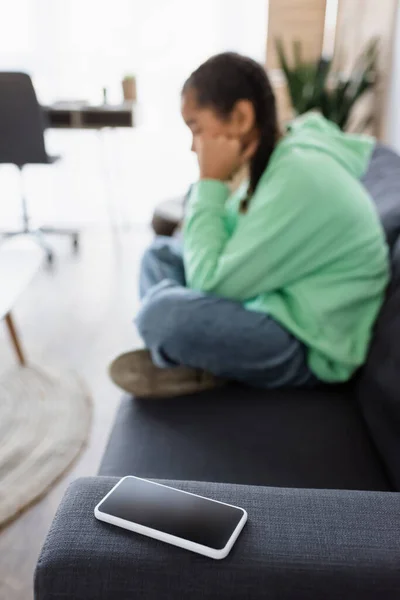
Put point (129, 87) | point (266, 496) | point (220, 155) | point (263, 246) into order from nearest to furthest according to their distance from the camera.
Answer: point (266, 496) < point (263, 246) < point (220, 155) < point (129, 87)

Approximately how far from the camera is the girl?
3.83ft

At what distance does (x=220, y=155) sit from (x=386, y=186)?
443 mm

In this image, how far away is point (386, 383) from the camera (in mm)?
1020

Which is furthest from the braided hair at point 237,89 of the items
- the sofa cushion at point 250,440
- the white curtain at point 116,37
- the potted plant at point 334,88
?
the white curtain at point 116,37

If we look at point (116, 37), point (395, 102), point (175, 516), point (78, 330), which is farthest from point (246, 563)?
point (116, 37)

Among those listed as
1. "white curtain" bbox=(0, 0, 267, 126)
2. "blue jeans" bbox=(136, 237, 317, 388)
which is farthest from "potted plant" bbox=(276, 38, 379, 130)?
"blue jeans" bbox=(136, 237, 317, 388)

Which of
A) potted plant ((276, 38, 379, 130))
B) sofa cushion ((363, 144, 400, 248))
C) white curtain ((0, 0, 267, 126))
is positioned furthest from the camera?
white curtain ((0, 0, 267, 126))

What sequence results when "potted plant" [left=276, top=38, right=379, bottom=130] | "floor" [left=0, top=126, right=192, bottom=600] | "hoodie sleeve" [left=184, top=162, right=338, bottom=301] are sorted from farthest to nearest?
"potted plant" [left=276, top=38, right=379, bottom=130]
"floor" [left=0, top=126, right=192, bottom=600]
"hoodie sleeve" [left=184, top=162, right=338, bottom=301]

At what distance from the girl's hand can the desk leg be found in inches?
38.1

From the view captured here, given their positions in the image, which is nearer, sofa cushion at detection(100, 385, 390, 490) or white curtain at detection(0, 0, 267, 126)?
sofa cushion at detection(100, 385, 390, 490)

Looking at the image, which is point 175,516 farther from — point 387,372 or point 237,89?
point 237,89

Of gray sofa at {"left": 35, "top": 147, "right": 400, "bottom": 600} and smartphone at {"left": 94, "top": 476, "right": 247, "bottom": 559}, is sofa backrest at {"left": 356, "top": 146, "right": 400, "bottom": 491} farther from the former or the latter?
smartphone at {"left": 94, "top": 476, "right": 247, "bottom": 559}

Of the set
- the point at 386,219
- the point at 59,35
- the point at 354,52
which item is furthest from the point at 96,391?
the point at 59,35

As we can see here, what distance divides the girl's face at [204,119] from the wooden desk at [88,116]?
2.09m
